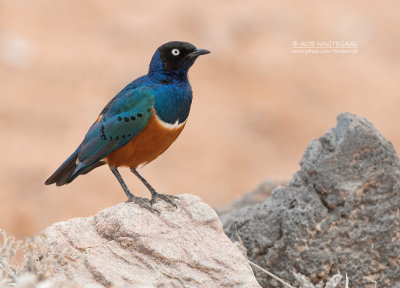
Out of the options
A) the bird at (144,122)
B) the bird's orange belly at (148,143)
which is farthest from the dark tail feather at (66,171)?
the bird's orange belly at (148,143)

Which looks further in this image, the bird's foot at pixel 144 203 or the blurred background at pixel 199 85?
the blurred background at pixel 199 85

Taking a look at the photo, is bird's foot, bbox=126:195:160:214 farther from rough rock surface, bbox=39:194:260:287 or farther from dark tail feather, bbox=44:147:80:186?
dark tail feather, bbox=44:147:80:186

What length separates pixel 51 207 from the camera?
37.7 feet

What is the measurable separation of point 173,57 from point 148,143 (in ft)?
2.42

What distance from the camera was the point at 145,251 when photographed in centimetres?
477

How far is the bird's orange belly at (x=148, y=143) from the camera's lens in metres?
5.62

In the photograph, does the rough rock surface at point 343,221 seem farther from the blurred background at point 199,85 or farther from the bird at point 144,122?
the blurred background at point 199,85

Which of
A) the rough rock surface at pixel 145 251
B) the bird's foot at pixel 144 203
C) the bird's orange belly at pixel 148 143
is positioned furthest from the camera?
the bird's orange belly at pixel 148 143

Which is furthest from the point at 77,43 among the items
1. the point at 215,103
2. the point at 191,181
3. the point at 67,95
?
the point at 191,181

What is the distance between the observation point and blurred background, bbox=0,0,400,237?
12.6 meters

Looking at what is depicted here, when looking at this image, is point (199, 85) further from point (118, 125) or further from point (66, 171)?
point (118, 125)

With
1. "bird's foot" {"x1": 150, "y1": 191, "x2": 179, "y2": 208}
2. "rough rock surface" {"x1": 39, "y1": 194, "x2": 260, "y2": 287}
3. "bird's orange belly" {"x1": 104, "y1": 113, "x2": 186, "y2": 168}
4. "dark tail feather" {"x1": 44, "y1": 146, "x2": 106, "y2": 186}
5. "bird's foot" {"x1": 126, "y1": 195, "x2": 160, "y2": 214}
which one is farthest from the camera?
"dark tail feather" {"x1": 44, "y1": 146, "x2": 106, "y2": 186}

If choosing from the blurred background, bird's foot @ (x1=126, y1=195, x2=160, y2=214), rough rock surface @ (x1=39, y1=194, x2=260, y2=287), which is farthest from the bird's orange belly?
the blurred background

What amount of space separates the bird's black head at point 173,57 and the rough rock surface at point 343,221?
3.98ft
